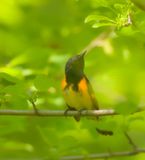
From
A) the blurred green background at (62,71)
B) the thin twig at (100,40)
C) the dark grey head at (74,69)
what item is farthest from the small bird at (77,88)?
the thin twig at (100,40)

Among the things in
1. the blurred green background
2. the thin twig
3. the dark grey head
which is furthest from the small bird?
the thin twig

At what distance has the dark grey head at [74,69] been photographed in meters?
4.64

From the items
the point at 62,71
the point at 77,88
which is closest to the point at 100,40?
the point at 62,71

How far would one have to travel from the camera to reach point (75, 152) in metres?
4.04

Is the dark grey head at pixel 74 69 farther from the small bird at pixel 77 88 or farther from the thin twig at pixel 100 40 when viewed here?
the thin twig at pixel 100 40

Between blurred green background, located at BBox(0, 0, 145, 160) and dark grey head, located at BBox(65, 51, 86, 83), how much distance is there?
4.9 inches

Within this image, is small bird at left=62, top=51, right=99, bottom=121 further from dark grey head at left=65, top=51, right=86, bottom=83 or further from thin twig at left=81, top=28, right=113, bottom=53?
thin twig at left=81, top=28, right=113, bottom=53

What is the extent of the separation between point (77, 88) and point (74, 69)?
167 mm

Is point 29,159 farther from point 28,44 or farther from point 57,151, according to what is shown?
point 28,44

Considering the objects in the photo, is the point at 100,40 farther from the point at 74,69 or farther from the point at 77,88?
the point at 77,88

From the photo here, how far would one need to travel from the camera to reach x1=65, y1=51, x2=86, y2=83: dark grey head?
15.2 feet

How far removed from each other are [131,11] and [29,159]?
1572mm

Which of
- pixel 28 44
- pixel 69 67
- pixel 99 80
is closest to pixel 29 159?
pixel 69 67

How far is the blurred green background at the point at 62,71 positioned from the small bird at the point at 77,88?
122 mm
